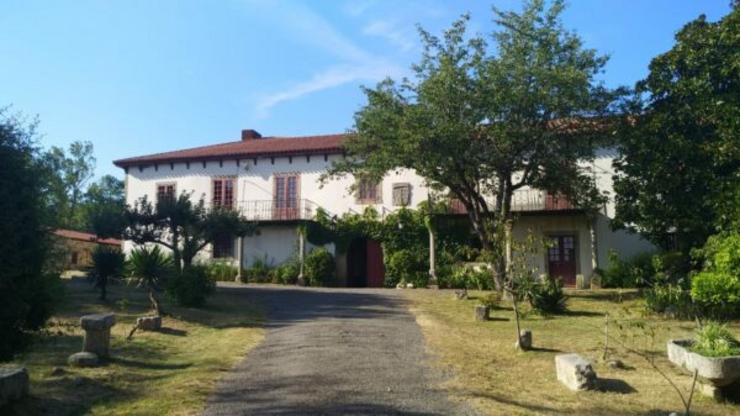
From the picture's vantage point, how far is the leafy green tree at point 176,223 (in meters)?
19.3

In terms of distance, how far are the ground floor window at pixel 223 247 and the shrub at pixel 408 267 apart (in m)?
8.06

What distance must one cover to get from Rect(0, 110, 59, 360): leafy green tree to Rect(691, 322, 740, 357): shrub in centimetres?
775

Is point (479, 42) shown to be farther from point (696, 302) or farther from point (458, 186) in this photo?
point (696, 302)

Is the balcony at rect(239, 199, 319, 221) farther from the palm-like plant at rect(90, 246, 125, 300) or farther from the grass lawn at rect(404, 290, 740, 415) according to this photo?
the grass lawn at rect(404, 290, 740, 415)

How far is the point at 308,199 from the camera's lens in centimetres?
2870

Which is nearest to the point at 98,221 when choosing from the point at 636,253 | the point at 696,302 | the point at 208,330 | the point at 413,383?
the point at 208,330

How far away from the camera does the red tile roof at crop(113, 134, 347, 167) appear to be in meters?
28.8

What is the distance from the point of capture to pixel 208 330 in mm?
12680

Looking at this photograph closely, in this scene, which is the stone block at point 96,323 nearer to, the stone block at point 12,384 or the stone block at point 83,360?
the stone block at point 83,360

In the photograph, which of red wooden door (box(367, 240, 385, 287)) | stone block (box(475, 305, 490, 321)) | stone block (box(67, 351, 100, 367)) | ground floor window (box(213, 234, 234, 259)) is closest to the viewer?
stone block (box(67, 351, 100, 367))

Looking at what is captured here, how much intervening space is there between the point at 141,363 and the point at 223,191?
841 inches

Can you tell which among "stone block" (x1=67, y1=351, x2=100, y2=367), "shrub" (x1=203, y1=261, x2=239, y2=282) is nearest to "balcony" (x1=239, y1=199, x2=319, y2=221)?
"shrub" (x1=203, y1=261, x2=239, y2=282)

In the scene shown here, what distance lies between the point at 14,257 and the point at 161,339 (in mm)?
5712

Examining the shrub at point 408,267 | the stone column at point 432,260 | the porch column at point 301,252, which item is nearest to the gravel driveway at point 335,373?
the stone column at point 432,260
